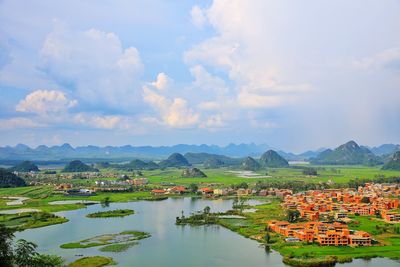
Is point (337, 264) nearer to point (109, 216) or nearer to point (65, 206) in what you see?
point (109, 216)

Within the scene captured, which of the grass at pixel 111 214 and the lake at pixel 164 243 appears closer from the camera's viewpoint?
the lake at pixel 164 243

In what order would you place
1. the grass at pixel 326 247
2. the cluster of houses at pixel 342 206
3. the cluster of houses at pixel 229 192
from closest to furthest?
the grass at pixel 326 247 < the cluster of houses at pixel 342 206 < the cluster of houses at pixel 229 192

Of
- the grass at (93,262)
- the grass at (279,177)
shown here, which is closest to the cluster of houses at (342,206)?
the grass at (93,262)

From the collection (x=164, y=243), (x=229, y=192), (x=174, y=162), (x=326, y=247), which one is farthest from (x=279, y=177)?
(x=164, y=243)

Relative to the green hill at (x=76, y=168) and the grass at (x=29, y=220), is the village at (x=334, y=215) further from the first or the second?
the green hill at (x=76, y=168)

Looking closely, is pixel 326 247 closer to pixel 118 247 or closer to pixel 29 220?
pixel 118 247

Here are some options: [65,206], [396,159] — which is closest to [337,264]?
[65,206]
